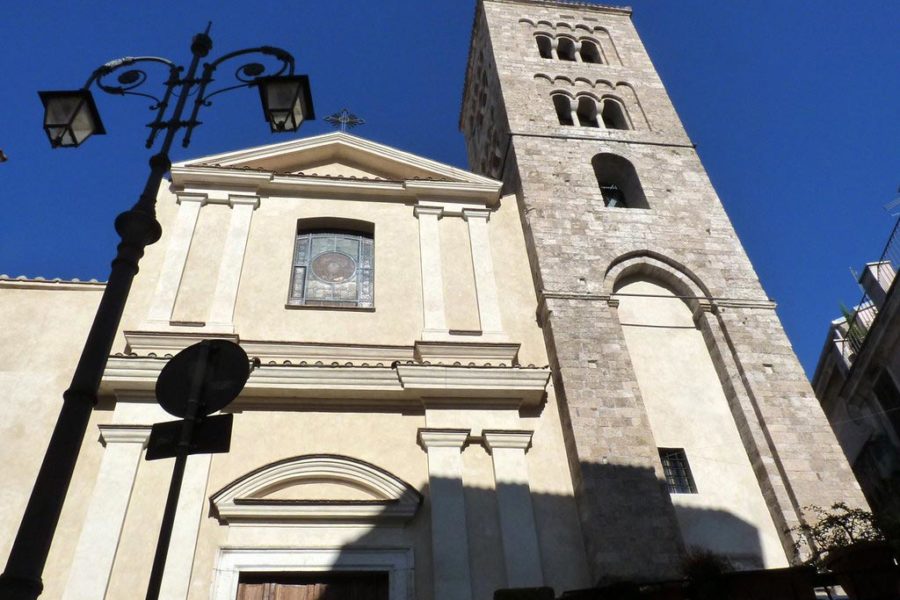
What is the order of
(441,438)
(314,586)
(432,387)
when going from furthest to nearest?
(432,387) < (441,438) < (314,586)

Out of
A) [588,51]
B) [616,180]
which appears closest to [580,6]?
[588,51]

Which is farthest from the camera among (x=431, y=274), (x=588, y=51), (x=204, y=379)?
(x=588, y=51)

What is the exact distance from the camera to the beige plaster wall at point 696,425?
335 inches

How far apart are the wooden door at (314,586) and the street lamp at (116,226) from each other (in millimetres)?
3538

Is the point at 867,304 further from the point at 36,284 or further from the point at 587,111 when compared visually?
the point at 36,284

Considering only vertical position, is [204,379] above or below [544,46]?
below

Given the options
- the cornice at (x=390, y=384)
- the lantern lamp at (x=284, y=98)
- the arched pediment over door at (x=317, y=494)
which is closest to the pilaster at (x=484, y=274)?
the cornice at (x=390, y=384)

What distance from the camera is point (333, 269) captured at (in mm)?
10977

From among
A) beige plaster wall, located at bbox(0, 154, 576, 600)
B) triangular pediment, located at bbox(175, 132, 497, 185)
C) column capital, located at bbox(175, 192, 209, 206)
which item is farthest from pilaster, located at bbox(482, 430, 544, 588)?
column capital, located at bbox(175, 192, 209, 206)

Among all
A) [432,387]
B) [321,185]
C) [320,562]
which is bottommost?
[320,562]

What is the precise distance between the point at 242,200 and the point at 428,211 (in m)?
2.81

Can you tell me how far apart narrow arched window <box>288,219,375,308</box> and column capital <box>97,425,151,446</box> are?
271 centimetres

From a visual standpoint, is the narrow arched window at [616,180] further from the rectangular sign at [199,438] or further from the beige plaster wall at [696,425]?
the rectangular sign at [199,438]

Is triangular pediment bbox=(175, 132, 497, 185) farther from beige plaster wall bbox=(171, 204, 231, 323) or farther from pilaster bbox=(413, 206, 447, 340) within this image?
beige plaster wall bbox=(171, 204, 231, 323)
